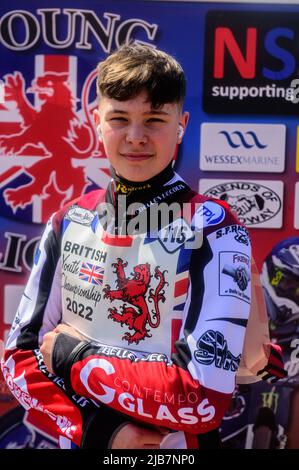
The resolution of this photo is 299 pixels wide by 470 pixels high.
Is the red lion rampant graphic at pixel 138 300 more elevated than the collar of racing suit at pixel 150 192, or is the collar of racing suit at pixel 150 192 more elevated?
the collar of racing suit at pixel 150 192

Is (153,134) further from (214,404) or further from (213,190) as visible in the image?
(213,190)

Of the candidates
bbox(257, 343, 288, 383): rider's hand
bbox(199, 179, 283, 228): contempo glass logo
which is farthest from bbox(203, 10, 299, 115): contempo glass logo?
bbox(257, 343, 288, 383): rider's hand

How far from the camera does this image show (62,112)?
114 inches

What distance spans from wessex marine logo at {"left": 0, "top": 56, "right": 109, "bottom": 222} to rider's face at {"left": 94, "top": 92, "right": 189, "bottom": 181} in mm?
1317

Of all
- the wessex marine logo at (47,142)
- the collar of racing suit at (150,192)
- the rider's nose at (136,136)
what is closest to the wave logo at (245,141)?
the wessex marine logo at (47,142)

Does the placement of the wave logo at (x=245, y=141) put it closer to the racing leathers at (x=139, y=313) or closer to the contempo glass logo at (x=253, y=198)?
the contempo glass logo at (x=253, y=198)

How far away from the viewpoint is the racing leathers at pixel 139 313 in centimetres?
143

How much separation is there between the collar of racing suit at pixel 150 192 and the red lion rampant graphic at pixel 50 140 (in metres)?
1.29

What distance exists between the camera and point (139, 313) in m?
1.55

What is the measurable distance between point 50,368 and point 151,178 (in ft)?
1.81

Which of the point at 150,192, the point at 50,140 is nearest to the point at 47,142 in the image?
the point at 50,140

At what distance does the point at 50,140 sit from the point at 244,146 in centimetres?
91

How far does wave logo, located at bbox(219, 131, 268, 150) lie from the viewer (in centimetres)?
288
